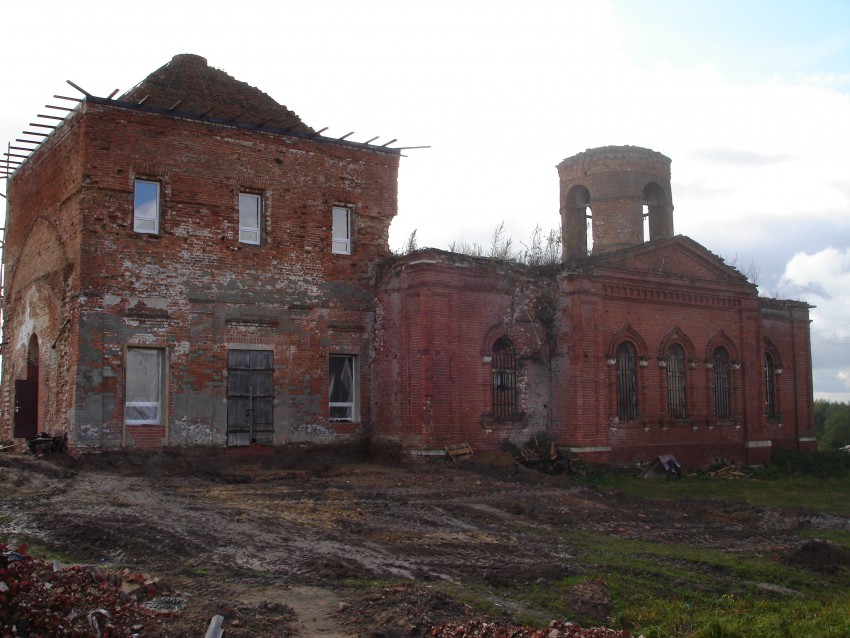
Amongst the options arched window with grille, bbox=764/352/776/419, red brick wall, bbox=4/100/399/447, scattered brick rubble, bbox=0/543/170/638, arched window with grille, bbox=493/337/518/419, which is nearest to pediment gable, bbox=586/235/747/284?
arched window with grille, bbox=493/337/518/419

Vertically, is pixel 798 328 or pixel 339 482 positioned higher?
pixel 798 328

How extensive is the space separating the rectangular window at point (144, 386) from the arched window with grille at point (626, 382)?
11.2m

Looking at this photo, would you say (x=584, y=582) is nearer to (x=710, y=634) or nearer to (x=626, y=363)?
(x=710, y=634)

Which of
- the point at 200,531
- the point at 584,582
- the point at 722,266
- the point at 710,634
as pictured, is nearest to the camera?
the point at 710,634

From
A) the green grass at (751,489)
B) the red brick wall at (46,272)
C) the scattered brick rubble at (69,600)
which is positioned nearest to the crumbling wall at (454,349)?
the green grass at (751,489)

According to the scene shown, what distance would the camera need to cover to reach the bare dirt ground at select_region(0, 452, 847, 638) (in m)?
7.87

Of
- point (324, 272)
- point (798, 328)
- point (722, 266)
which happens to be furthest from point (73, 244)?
point (798, 328)

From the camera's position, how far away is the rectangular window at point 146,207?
711 inches

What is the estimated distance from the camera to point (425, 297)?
61.2 feet

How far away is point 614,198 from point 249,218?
12.2 meters

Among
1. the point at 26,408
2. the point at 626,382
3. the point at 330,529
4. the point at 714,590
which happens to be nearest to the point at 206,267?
the point at 26,408

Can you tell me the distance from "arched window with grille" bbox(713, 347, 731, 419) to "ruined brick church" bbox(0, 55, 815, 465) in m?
0.66

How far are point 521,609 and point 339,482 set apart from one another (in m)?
8.49

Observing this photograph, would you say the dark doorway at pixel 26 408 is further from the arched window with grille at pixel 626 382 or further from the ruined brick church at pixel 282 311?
the arched window with grille at pixel 626 382
